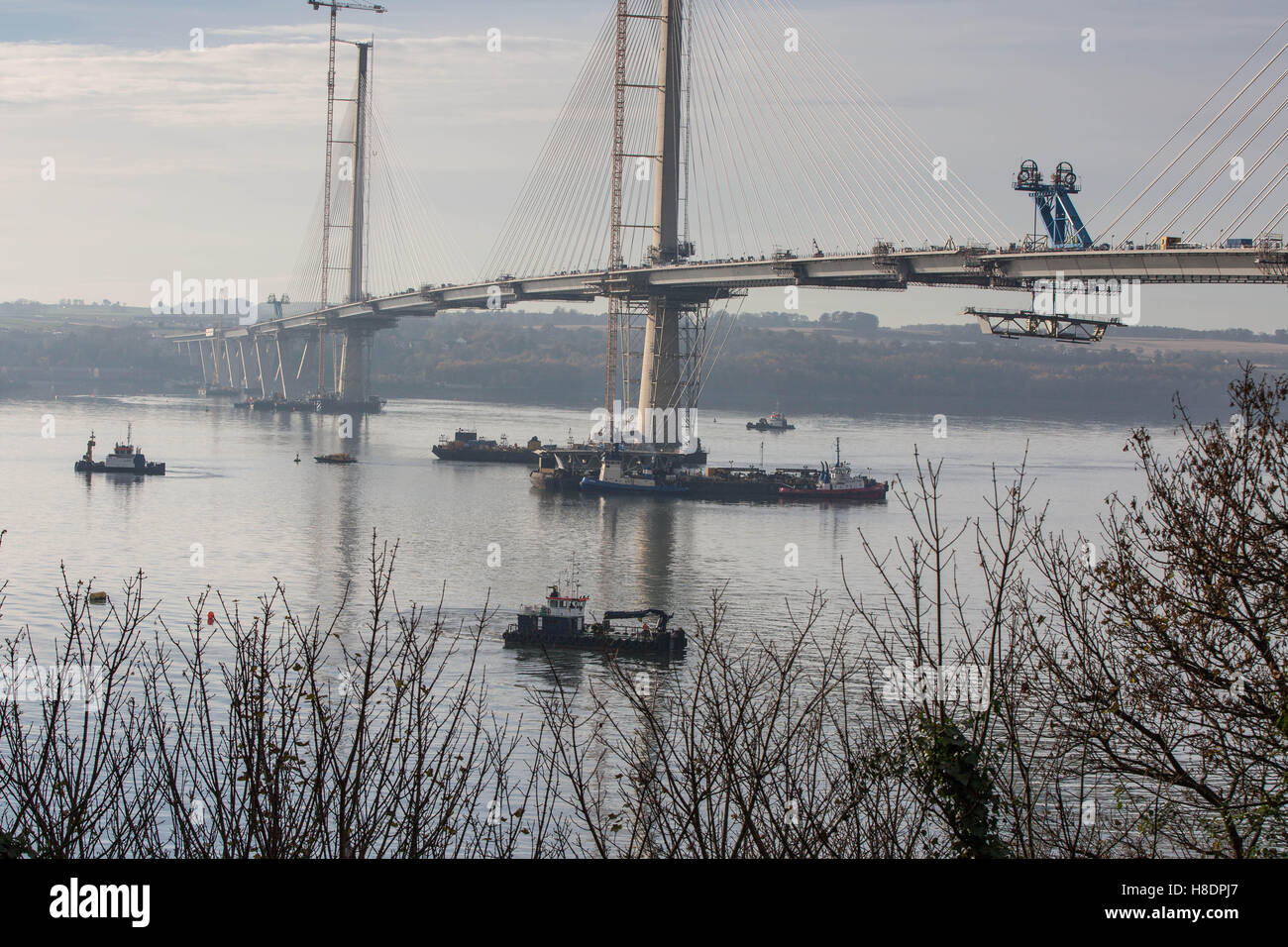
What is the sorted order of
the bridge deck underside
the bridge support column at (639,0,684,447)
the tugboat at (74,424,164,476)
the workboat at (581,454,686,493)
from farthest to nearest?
the bridge support column at (639,0,684,447), the workboat at (581,454,686,493), the tugboat at (74,424,164,476), the bridge deck underside

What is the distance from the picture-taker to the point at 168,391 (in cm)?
10444

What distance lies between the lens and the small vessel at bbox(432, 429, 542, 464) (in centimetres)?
5450

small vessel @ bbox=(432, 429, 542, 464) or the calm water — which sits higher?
small vessel @ bbox=(432, 429, 542, 464)

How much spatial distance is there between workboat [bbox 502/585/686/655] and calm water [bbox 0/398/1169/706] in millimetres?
453

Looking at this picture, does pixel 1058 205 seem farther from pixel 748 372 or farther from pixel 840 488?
pixel 748 372

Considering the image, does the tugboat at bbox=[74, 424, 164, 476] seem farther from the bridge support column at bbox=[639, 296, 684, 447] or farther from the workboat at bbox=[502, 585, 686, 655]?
the workboat at bbox=[502, 585, 686, 655]

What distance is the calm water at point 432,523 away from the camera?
23594mm

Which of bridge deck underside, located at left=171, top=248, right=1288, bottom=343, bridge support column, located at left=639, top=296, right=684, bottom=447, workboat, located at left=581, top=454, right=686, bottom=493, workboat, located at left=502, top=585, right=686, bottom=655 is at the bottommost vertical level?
workboat, located at left=502, top=585, right=686, bottom=655

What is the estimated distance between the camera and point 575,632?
64.7 feet

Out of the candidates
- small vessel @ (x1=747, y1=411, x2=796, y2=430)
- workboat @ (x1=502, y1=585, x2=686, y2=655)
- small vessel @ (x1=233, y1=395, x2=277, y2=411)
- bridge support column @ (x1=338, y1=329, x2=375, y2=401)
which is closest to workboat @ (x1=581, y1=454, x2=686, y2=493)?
workboat @ (x1=502, y1=585, x2=686, y2=655)

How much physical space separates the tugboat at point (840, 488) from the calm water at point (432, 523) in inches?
49.9

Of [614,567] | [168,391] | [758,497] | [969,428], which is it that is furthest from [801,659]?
[168,391]
